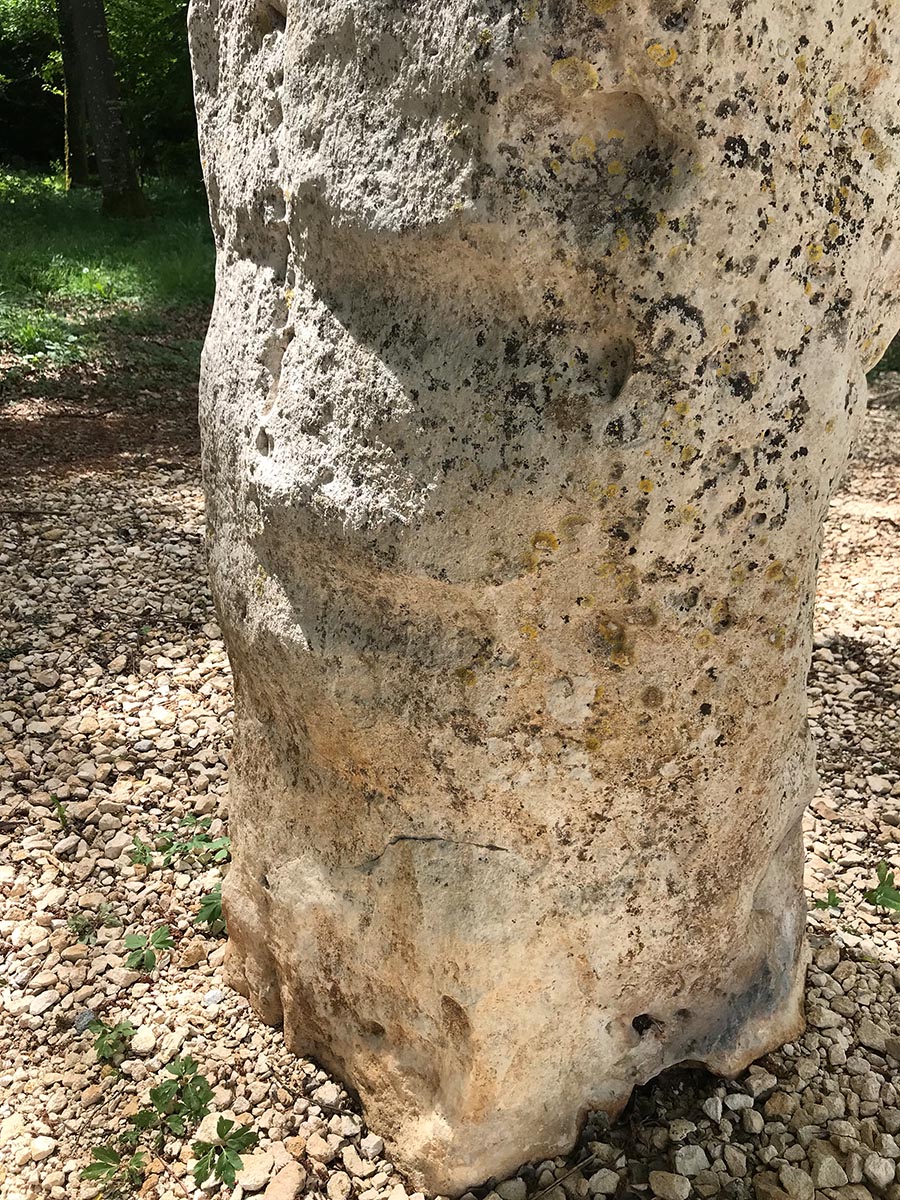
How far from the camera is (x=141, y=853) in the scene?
2.83 metres

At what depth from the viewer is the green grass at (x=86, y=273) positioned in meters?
7.07

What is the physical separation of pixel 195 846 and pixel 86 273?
7031mm

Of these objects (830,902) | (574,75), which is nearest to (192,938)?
(830,902)

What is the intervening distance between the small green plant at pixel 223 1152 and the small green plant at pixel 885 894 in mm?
1550

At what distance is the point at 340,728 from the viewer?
1790mm

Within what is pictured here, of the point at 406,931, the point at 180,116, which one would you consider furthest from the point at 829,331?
the point at 180,116

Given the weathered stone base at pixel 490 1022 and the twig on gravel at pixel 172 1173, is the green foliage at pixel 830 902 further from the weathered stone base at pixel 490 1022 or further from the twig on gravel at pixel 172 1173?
the twig on gravel at pixel 172 1173

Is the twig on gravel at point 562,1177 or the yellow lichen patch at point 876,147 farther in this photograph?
the twig on gravel at point 562,1177

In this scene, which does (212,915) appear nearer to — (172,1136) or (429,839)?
(172,1136)

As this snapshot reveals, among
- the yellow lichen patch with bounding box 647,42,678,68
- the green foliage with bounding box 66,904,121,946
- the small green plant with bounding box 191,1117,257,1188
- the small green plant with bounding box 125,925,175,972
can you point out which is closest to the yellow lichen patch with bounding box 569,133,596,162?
the yellow lichen patch with bounding box 647,42,678,68

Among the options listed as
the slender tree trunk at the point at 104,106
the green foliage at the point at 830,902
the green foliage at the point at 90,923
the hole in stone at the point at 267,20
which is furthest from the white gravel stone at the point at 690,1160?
the slender tree trunk at the point at 104,106

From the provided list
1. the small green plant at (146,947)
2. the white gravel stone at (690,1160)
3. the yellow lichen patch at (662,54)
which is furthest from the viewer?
the small green plant at (146,947)

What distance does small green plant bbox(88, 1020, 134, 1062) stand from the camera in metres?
2.27

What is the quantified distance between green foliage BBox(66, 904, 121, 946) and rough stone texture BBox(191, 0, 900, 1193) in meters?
0.77
